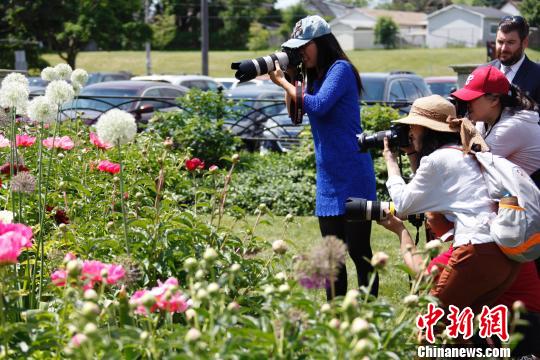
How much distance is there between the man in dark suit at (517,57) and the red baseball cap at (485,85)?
2.95ft

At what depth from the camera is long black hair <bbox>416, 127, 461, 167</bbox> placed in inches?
137

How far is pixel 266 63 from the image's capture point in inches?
170

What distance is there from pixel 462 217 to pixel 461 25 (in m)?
102

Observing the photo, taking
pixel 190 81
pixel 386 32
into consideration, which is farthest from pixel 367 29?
pixel 190 81

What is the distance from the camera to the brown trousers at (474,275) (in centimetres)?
325

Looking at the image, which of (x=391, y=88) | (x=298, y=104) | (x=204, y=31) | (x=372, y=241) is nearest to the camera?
(x=298, y=104)

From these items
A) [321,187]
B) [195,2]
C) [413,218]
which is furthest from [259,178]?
[195,2]

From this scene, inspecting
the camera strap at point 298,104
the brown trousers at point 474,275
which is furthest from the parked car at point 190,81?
the brown trousers at point 474,275

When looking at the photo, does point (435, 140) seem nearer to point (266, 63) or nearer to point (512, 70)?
point (266, 63)

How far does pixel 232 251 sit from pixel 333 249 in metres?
1.19

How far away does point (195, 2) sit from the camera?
8431 cm

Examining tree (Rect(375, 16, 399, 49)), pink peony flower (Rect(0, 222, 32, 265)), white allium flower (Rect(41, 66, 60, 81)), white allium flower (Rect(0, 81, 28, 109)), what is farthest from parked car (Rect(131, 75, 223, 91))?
tree (Rect(375, 16, 399, 49))

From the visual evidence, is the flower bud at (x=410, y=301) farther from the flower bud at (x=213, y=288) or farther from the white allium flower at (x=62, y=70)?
the white allium flower at (x=62, y=70)

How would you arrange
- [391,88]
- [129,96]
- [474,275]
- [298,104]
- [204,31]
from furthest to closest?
[204,31]
[391,88]
[129,96]
[298,104]
[474,275]
